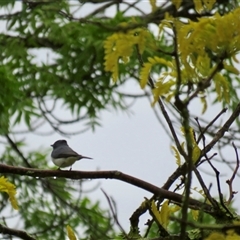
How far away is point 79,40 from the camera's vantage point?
6887 mm

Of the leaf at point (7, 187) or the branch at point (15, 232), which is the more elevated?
the leaf at point (7, 187)

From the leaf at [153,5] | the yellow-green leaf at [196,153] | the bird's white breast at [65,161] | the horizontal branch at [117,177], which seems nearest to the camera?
the leaf at [153,5]

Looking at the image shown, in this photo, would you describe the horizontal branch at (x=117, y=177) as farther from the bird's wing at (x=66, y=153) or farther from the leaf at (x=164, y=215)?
the bird's wing at (x=66, y=153)


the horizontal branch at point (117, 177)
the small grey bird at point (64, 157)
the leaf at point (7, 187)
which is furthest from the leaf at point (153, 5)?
the small grey bird at point (64, 157)

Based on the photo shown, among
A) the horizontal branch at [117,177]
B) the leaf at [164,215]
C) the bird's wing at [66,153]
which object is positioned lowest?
the leaf at [164,215]

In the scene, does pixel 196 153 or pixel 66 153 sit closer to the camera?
pixel 196 153

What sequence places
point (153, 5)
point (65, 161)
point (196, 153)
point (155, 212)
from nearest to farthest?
point (153, 5) < point (155, 212) < point (196, 153) < point (65, 161)

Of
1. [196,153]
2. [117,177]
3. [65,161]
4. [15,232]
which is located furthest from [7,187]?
[65,161]

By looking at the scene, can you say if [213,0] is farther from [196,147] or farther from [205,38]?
[196,147]

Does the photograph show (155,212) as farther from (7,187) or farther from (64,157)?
(64,157)

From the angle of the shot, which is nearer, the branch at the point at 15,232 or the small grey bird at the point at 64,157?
the branch at the point at 15,232

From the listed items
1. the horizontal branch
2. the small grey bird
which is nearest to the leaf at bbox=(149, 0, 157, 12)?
the horizontal branch

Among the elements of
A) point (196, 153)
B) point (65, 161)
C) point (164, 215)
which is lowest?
point (164, 215)

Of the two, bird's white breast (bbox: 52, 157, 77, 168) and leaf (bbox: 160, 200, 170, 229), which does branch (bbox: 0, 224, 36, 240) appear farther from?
bird's white breast (bbox: 52, 157, 77, 168)
